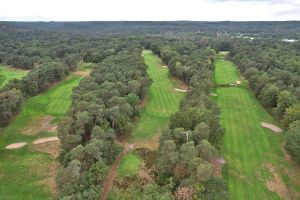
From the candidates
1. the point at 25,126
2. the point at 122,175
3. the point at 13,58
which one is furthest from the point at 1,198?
the point at 13,58

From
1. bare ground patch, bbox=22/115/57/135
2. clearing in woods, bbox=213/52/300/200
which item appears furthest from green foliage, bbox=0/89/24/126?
clearing in woods, bbox=213/52/300/200

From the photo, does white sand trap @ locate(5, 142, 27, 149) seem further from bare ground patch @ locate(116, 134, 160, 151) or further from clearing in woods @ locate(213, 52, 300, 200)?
clearing in woods @ locate(213, 52, 300, 200)

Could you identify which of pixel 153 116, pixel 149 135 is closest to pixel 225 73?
pixel 153 116

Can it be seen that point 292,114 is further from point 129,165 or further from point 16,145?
point 16,145

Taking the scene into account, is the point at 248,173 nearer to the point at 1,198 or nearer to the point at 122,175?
the point at 122,175

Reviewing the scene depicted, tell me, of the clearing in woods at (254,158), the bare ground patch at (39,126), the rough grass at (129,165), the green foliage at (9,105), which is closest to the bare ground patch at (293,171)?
the clearing in woods at (254,158)

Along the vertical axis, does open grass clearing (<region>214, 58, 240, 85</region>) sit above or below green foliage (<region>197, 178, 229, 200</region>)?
below
